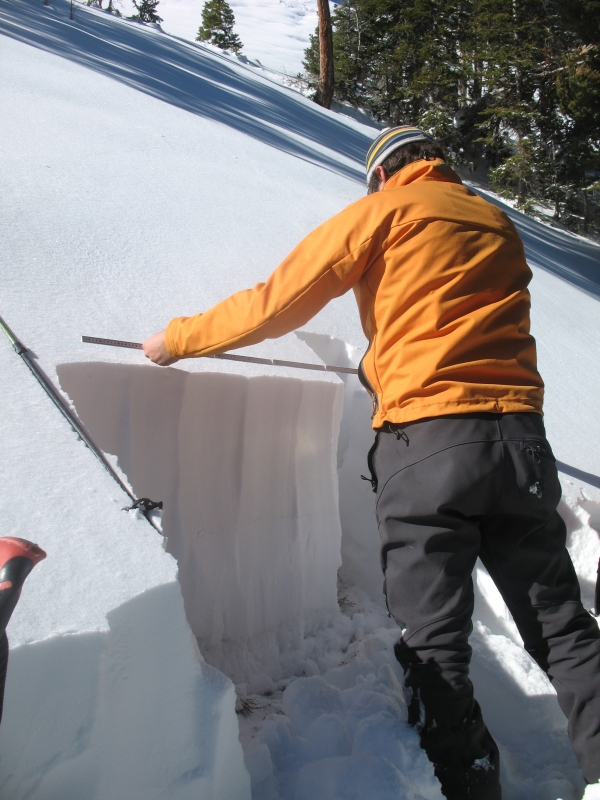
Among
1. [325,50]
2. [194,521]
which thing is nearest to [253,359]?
[194,521]

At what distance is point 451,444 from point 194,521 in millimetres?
796

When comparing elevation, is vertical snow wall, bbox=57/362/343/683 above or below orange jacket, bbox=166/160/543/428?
below

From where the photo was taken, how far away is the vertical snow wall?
154 centimetres

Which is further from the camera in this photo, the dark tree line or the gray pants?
the dark tree line

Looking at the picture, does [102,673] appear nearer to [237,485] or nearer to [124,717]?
[124,717]

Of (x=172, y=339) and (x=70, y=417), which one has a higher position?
(x=172, y=339)

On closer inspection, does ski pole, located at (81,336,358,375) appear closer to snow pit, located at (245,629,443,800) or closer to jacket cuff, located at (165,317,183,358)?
jacket cuff, located at (165,317,183,358)

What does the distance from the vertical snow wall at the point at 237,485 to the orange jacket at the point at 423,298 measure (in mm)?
432

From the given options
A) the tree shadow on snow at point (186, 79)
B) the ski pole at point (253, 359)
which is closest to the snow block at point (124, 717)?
the ski pole at point (253, 359)

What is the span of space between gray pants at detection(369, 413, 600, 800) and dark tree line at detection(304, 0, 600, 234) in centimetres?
1041

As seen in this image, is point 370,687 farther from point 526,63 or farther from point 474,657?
point 526,63

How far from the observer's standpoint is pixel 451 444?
112 cm

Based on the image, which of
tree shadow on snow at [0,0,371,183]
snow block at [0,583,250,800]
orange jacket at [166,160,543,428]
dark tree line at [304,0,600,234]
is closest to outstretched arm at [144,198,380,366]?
orange jacket at [166,160,543,428]

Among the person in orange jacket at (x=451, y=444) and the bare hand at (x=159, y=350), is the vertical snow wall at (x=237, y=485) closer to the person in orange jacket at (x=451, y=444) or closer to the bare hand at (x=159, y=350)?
the bare hand at (x=159, y=350)
